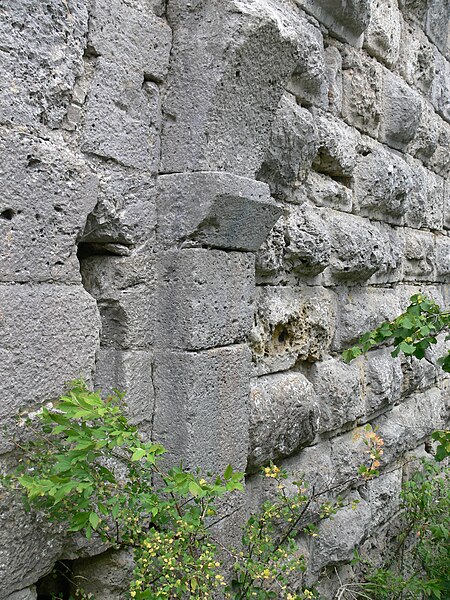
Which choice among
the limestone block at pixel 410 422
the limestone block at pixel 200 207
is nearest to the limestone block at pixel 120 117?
the limestone block at pixel 200 207

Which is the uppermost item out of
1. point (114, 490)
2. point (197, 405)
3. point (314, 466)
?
point (197, 405)

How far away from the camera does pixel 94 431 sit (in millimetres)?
1502

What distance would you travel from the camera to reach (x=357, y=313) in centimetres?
302

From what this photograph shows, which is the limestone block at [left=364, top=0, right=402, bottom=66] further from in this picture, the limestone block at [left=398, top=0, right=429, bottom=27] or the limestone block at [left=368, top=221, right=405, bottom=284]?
the limestone block at [left=368, top=221, right=405, bottom=284]

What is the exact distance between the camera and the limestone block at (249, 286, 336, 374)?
242 centimetres


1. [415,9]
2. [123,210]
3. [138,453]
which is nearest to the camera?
[138,453]

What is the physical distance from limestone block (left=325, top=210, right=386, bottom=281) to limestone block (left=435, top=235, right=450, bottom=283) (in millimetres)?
1284

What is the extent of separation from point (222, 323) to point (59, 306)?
0.61 metres

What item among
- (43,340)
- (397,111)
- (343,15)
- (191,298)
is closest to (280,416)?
(191,298)

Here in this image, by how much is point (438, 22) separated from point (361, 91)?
4.23 feet

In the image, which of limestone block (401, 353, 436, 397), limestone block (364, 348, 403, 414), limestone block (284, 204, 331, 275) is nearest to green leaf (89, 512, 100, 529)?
limestone block (284, 204, 331, 275)

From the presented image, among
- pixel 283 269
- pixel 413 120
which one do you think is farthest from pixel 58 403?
pixel 413 120

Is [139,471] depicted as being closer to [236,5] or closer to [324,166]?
[236,5]

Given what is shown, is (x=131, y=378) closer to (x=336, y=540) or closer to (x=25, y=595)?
(x=25, y=595)
